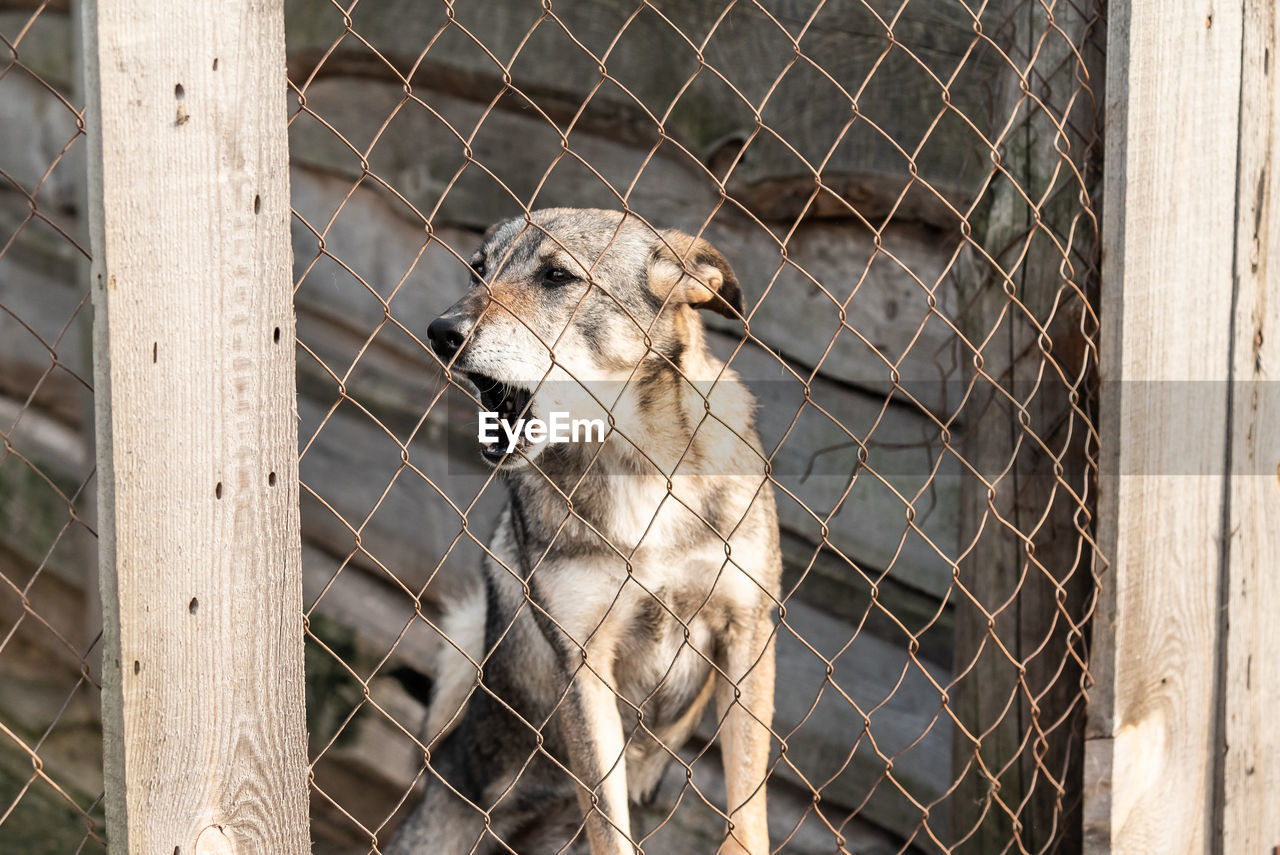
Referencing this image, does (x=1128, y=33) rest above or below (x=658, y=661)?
above

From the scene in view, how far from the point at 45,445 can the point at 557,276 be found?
13.2ft

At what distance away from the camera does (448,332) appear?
2299 millimetres

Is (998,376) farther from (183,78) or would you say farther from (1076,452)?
(183,78)

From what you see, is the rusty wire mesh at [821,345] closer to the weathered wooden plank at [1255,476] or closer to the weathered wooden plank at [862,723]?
the weathered wooden plank at [862,723]

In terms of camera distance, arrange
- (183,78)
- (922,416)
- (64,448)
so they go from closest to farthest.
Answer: (183,78) < (922,416) < (64,448)

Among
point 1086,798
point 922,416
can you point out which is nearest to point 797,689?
point 922,416

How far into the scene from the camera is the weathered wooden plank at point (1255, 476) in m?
2.53

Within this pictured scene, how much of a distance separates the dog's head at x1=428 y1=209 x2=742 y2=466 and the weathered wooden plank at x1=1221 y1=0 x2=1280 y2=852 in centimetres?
125

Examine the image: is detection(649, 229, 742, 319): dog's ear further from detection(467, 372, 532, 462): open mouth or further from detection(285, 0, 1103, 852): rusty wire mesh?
detection(467, 372, 532, 462): open mouth

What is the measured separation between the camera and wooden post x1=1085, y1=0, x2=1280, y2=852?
7.96 feet

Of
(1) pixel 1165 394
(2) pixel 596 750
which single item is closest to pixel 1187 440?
(1) pixel 1165 394

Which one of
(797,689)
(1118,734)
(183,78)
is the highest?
(183,78)

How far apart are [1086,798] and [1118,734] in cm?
17

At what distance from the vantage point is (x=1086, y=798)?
2.44 m
